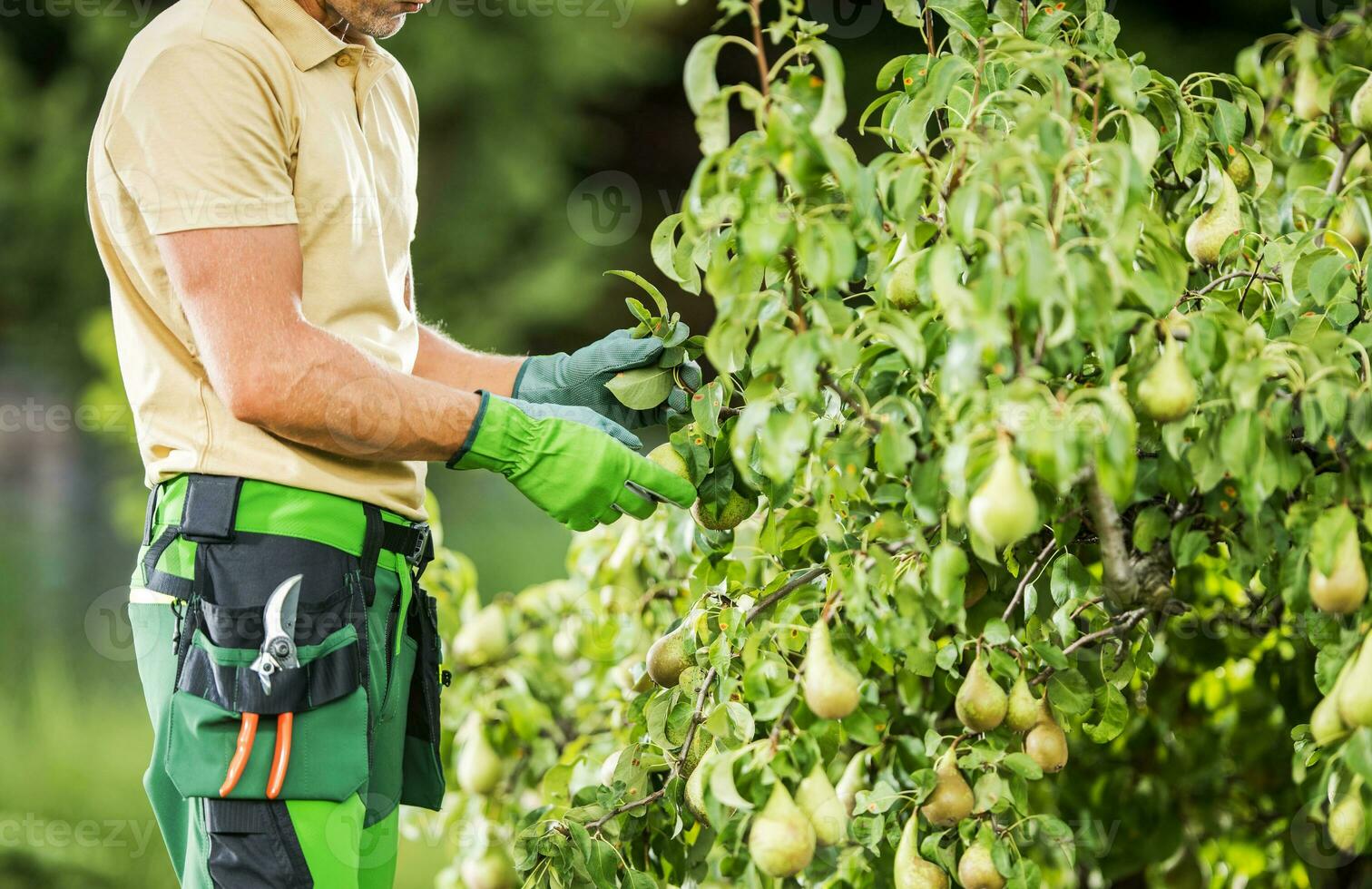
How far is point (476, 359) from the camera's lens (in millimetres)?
1174

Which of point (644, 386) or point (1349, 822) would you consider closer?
point (1349, 822)

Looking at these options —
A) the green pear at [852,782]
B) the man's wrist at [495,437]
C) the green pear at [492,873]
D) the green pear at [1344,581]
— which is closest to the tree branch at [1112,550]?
the green pear at [1344,581]

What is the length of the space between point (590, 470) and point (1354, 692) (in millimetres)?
496

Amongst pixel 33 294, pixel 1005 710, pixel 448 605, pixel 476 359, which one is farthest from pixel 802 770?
pixel 33 294

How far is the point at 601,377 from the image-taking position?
1066mm

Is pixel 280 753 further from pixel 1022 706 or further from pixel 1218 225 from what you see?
pixel 1218 225

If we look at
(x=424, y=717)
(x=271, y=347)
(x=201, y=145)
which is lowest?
(x=424, y=717)

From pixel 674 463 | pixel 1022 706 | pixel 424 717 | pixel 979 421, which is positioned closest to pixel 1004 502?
pixel 979 421

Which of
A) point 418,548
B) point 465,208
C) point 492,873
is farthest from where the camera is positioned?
point 465,208

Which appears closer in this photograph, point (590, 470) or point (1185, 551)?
point (1185, 551)

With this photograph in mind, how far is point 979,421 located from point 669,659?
0.40 metres

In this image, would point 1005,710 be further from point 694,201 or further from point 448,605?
point 448,605

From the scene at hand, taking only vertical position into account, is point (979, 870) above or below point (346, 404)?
below

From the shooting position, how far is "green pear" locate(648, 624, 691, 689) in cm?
94
